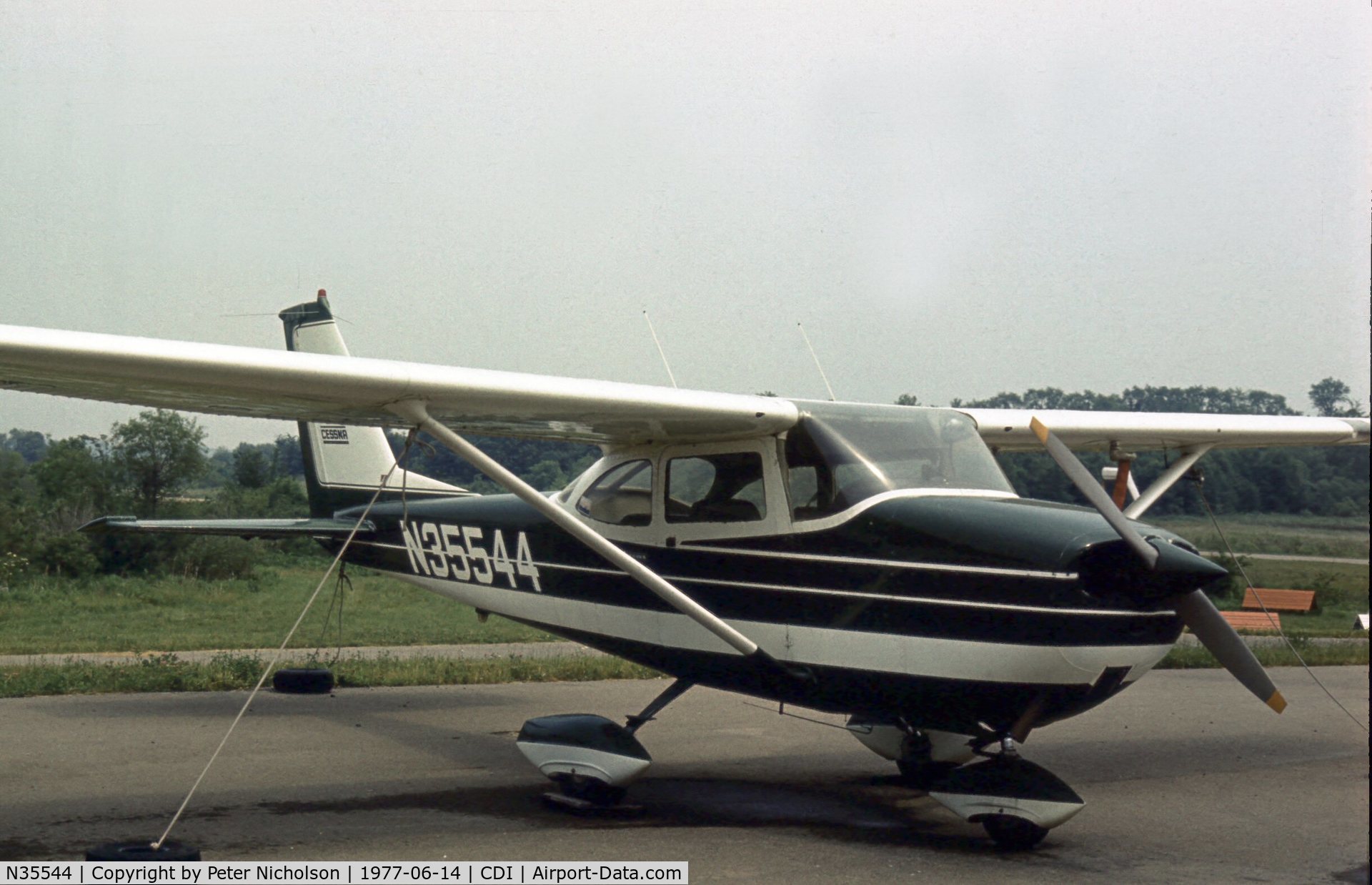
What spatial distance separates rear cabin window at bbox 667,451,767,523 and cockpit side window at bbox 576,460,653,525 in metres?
0.21

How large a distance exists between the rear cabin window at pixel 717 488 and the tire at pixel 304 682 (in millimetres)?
5478

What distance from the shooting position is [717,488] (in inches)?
289

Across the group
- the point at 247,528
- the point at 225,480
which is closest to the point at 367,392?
the point at 247,528

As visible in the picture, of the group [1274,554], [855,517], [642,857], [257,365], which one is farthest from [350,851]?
[1274,554]

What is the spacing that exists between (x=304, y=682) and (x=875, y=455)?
7050mm

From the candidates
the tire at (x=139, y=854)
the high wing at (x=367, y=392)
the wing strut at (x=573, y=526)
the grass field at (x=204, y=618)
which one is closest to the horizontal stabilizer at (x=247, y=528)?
the high wing at (x=367, y=392)

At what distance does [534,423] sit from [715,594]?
1544 mm

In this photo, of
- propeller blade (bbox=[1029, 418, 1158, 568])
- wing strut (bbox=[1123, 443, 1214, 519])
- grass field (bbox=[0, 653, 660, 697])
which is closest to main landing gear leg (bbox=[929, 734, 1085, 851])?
Result: propeller blade (bbox=[1029, 418, 1158, 568])

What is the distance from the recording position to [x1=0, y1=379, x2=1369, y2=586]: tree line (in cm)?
1827

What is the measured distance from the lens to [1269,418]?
10.1 meters

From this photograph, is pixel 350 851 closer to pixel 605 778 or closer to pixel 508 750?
pixel 605 778

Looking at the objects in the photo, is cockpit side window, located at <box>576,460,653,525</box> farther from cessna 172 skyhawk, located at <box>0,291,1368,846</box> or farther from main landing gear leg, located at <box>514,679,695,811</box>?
main landing gear leg, located at <box>514,679,695,811</box>

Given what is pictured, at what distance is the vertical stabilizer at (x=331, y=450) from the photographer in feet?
35.9

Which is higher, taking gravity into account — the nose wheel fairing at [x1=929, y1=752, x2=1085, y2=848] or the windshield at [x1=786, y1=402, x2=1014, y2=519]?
the windshield at [x1=786, y1=402, x2=1014, y2=519]
